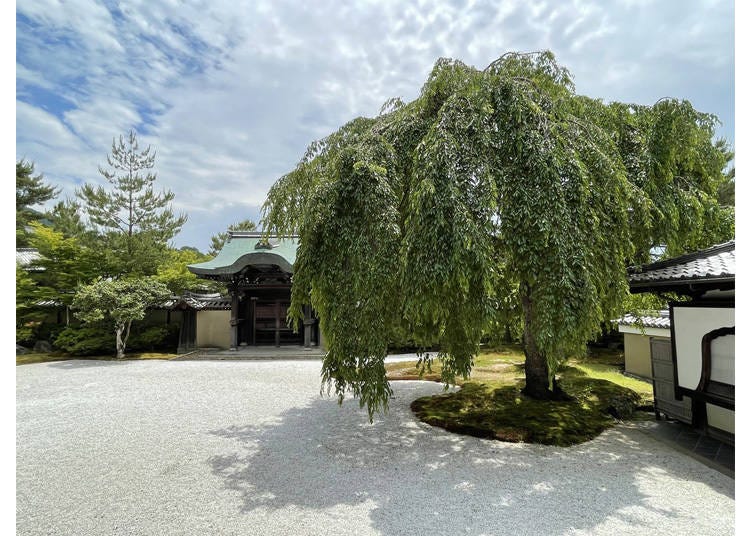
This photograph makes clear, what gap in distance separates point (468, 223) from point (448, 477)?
3000mm

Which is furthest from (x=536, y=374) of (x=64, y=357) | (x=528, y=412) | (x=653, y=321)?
(x=64, y=357)

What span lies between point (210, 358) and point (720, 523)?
45.3ft

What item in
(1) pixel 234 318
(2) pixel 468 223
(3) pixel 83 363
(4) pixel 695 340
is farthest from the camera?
(1) pixel 234 318

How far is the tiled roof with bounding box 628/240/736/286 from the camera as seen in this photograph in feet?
14.2

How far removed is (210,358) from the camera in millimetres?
13305

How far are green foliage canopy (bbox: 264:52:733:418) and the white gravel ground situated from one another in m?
1.11

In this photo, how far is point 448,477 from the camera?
4184mm

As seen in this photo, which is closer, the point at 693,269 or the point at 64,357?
the point at 693,269

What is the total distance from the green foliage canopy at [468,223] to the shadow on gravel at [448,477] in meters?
0.97

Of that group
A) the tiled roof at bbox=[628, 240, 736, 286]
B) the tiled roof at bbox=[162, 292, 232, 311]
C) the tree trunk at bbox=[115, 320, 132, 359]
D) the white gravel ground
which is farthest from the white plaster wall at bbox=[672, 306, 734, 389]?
the tree trunk at bbox=[115, 320, 132, 359]

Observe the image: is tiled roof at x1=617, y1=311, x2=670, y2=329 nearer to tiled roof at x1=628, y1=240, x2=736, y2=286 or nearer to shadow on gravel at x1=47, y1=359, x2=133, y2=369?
tiled roof at x1=628, y1=240, x2=736, y2=286

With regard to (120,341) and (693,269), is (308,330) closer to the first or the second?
(120,341)
